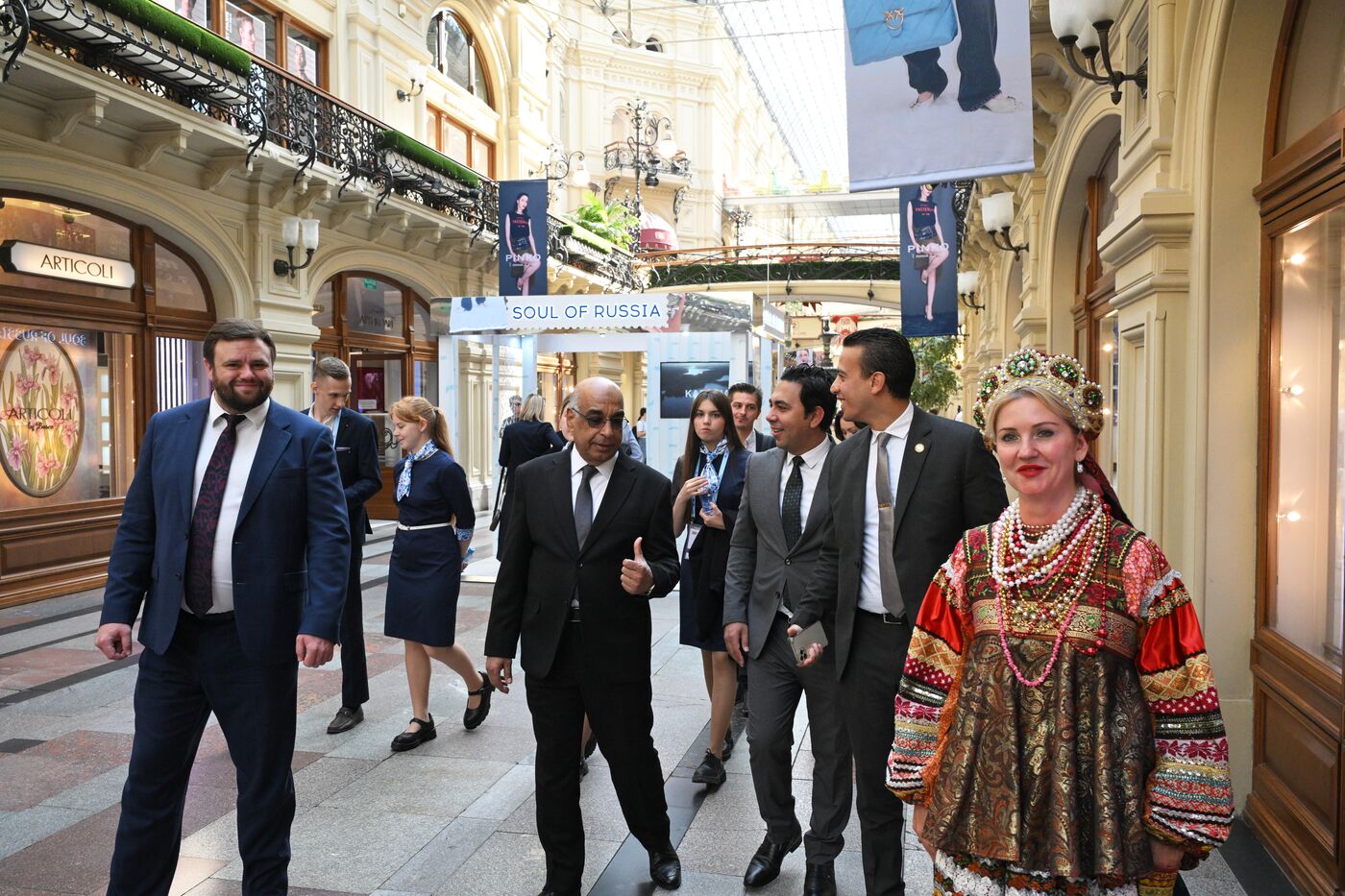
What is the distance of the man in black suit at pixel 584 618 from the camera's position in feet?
11.8

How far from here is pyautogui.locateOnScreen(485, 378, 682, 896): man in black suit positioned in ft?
11.8

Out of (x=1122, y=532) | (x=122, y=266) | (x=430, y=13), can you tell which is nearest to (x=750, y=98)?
(x=430, y=13)

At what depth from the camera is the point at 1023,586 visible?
216 cm

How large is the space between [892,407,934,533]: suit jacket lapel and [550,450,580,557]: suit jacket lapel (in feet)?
3.57

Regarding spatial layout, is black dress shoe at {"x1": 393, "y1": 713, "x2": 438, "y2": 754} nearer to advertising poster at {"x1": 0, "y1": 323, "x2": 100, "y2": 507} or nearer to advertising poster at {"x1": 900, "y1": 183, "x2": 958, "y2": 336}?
advertising poster at {"x1": 0, "y1": 323, "x2": 100, "y2": 507}

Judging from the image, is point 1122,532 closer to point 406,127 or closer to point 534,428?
point 534,428

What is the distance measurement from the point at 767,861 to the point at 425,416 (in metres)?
3.04

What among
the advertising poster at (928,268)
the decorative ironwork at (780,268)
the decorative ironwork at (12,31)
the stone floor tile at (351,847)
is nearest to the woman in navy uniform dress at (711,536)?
the stone floor tile at (351,847)

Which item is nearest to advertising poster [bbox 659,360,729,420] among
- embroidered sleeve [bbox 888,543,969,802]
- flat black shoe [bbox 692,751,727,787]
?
flat black shoe [bbox 692,751,727,787]

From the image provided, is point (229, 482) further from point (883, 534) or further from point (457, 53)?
Answer: point (457, 53)

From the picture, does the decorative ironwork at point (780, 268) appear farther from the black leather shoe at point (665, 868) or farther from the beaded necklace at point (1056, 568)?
Result: the beaded necklace at point (1056, 568)

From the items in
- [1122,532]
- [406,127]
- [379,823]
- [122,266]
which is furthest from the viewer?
[406,127]

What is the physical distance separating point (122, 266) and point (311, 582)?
9540 mm

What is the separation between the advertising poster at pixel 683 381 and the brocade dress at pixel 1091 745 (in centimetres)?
941
